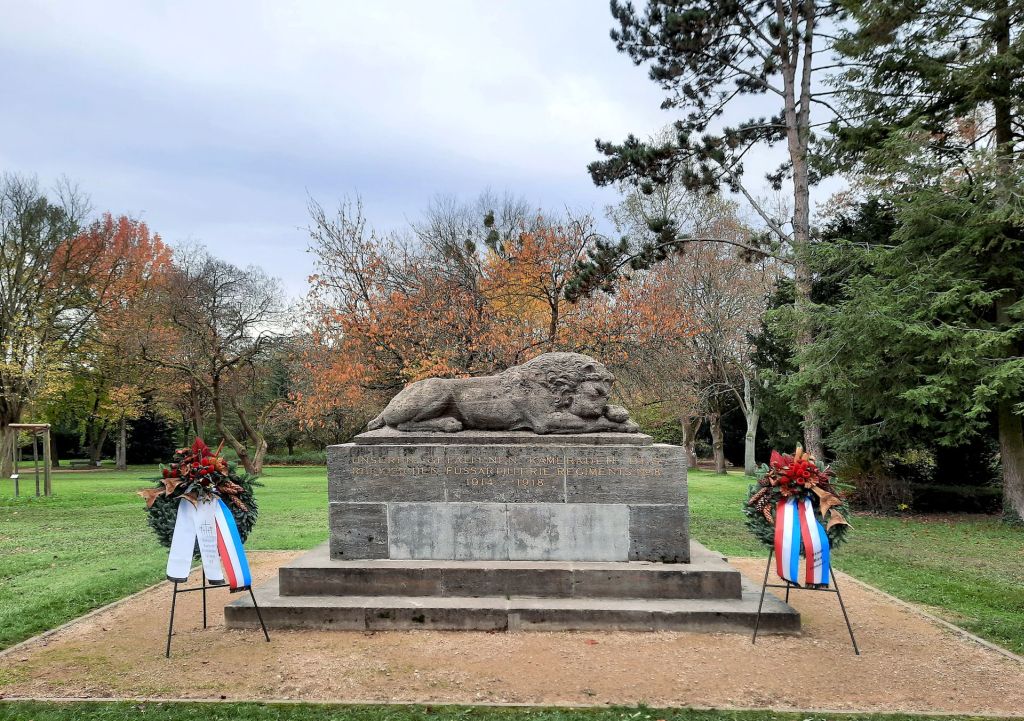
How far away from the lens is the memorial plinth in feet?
21.7

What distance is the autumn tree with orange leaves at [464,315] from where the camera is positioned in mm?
16562


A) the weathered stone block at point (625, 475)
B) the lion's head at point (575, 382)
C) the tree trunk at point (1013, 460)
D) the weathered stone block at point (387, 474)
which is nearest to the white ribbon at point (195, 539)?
the weathered stone block at point (387, 474)

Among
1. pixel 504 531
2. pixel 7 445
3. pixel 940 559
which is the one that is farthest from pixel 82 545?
pixel 7 445

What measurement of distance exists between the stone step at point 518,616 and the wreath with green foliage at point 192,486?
3.06 feet

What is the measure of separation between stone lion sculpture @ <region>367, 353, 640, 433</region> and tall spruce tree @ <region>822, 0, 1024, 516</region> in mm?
7471

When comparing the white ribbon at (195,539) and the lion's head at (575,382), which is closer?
the white ribbon at (195,539)

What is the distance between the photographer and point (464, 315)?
17.1 meters

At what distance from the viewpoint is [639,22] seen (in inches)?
618

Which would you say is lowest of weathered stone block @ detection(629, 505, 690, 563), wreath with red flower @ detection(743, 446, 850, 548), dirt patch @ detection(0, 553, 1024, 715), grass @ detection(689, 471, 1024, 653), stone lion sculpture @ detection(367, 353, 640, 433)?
grass @ detection(689, 471, 1024, 653)

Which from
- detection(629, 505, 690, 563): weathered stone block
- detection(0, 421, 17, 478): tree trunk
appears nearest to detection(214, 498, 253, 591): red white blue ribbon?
detection(629, 505, 690, 563): weathered stone block

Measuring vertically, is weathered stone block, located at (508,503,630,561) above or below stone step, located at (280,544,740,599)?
above

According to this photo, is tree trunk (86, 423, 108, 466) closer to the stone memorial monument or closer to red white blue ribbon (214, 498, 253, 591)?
the stone memorial monument

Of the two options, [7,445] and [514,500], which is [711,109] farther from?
[7,445]

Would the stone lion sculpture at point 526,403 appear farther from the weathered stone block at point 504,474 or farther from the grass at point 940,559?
the grass at point 940,559
